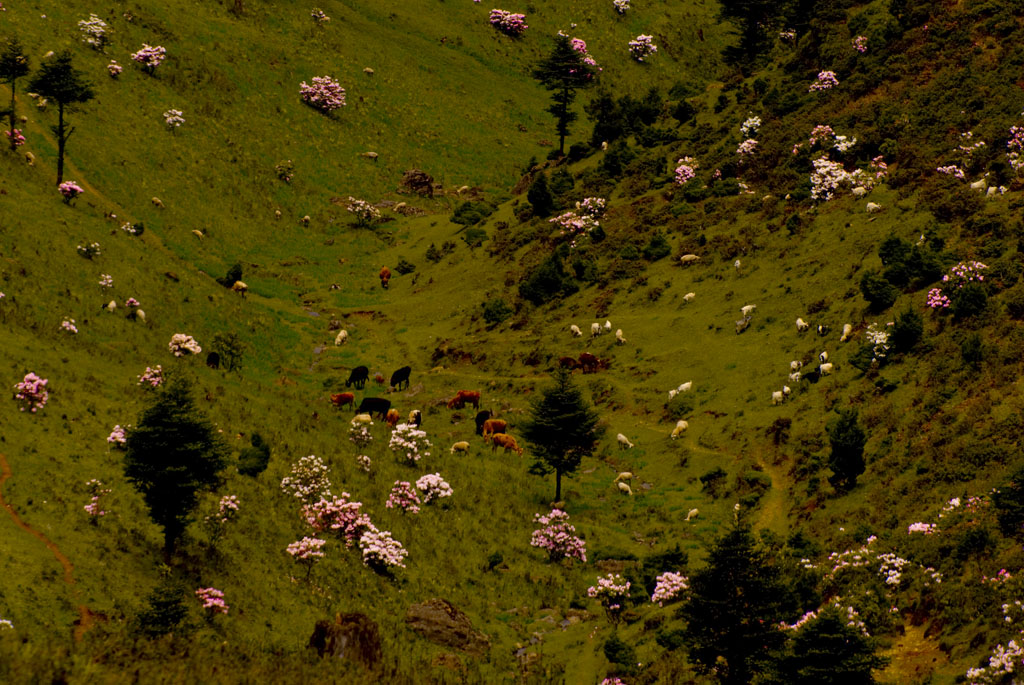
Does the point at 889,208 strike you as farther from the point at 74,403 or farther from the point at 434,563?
the point at 74,403

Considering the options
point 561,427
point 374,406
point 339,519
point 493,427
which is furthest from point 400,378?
point 339,519

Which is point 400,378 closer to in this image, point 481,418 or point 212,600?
point 481,418

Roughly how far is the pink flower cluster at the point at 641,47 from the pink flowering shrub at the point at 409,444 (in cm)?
10756

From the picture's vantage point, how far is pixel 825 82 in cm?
7275

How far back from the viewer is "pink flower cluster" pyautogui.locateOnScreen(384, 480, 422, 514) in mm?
36875

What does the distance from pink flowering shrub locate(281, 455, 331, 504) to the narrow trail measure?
32.9 feet

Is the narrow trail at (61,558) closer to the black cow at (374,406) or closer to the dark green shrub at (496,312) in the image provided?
the black cow at (374,406)

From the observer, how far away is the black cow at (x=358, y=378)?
186 feet

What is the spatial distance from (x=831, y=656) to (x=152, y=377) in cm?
3095

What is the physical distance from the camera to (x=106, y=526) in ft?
87.7

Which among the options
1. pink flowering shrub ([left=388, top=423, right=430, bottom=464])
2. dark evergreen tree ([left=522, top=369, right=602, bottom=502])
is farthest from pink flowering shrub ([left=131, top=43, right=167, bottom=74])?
dark evergreen tree ([left=522, top=369, right=602, bottom=502])

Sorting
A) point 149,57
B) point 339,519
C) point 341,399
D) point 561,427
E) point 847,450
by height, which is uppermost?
point 847,450

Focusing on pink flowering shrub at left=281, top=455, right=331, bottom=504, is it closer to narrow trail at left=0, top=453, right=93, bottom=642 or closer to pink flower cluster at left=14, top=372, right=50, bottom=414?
pink flower cluster at left=14, top=372, right=50, bottom=414

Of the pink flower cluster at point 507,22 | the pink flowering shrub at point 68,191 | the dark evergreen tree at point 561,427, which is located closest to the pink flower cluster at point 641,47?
the pink flower cluster at point 507,22
